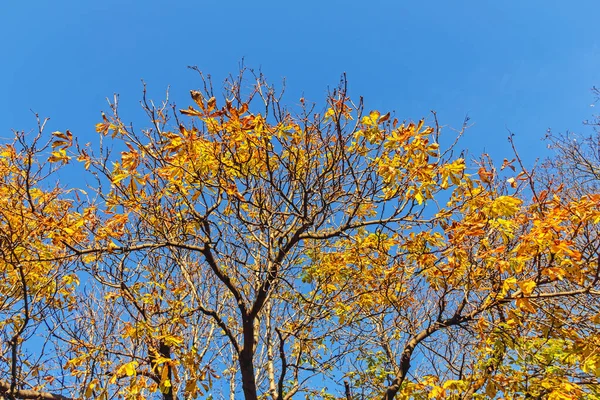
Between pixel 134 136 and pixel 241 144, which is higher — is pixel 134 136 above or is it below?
above

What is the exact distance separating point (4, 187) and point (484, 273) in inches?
175

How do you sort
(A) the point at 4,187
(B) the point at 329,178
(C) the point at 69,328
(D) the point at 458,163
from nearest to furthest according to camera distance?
(D) the point at 458,163
(A) the point at 4,187
(B) the point at 329,178
(C) the point at 69,328

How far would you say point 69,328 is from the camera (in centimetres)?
460

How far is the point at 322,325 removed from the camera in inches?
206

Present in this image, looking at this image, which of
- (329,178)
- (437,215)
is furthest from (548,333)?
(329,178)

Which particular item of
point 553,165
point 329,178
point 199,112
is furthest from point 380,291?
point 553,165

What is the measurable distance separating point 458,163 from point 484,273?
126cm

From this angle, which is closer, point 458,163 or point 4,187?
point 458,163

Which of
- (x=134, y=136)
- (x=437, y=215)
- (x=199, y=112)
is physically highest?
(x=134, y=136)

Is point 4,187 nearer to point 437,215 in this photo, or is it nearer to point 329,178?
point 329,178

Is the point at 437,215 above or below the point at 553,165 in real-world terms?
below

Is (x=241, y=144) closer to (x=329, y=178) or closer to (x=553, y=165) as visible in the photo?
(x=329, y=178)

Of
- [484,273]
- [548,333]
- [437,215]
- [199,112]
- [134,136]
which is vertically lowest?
[548,333]

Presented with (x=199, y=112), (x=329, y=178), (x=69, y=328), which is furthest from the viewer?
(x=69, y=328)
